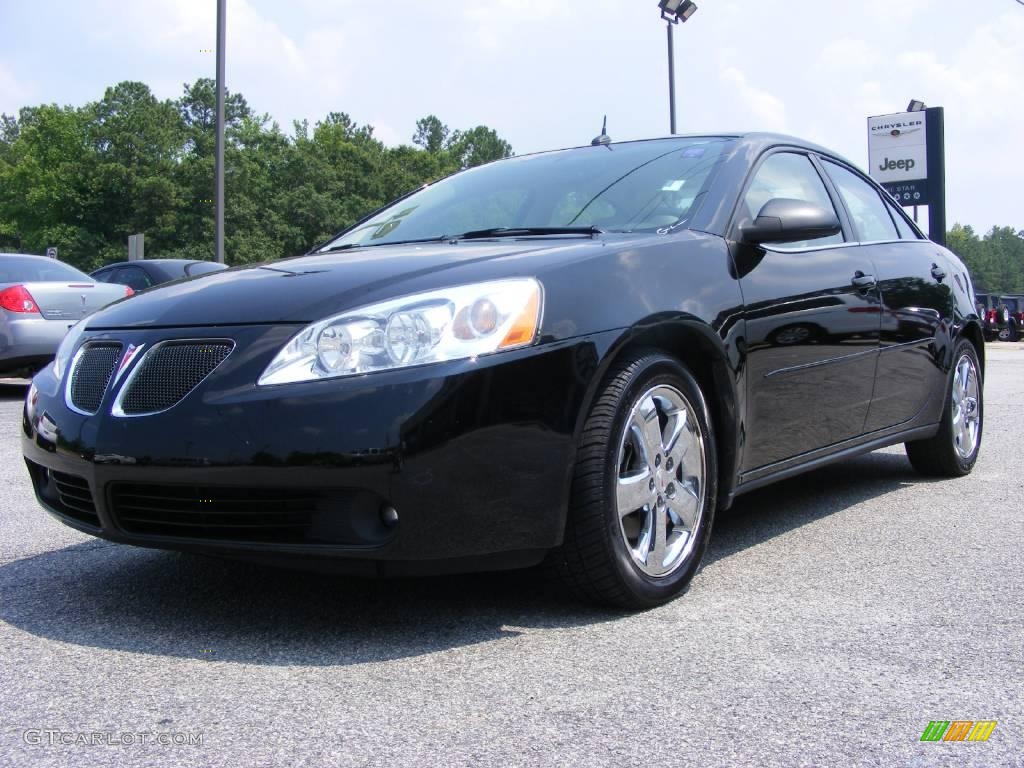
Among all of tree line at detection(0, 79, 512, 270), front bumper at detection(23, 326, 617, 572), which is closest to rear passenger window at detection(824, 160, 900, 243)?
front bumper at detection(23, 326, 617, 572)

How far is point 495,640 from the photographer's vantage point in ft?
9.37

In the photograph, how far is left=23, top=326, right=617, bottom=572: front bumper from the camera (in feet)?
8.64

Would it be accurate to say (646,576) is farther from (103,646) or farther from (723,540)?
(103,646)

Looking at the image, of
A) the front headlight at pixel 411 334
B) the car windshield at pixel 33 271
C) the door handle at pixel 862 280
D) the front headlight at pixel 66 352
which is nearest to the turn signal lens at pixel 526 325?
the front headlight at pixel 411 334

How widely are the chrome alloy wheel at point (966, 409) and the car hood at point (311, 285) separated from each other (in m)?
2.88

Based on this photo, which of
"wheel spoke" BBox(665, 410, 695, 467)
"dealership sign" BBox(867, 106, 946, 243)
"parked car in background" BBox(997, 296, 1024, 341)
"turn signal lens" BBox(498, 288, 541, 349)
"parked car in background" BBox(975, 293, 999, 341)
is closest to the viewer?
"turn signal lens" BBox(498, 288, 541, 349)

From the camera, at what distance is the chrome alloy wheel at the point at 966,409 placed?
5.47m

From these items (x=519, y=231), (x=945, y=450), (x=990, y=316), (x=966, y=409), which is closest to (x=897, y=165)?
(x=990, y=316)

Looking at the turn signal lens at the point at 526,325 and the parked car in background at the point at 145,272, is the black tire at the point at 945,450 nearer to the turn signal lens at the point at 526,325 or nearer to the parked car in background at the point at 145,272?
the turn signal lens at the point at 526,325

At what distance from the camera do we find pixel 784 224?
12.0ft

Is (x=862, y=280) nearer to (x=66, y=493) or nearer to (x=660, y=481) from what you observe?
(x=660, y=481)

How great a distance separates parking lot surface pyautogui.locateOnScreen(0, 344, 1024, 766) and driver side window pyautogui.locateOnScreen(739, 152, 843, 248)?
115 cm

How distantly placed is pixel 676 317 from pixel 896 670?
112 cm

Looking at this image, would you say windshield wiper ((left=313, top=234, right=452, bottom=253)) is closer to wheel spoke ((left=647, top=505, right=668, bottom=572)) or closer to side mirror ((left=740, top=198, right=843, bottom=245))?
side mirror ((left=740, top=198, right=843, bottom=245))
